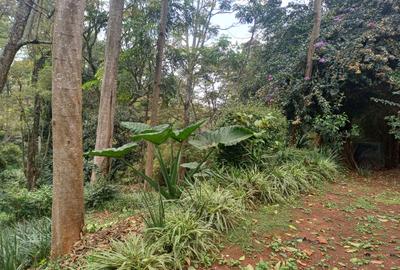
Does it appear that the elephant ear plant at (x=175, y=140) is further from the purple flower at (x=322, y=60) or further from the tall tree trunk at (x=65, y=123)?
the purple flower at (x=322, y=60)

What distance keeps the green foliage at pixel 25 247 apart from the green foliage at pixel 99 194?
1794mm

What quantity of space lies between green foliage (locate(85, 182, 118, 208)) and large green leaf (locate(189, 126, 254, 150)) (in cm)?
258

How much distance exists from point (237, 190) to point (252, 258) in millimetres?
1277

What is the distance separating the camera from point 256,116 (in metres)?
5.30

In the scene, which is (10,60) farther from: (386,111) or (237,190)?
(386,111)

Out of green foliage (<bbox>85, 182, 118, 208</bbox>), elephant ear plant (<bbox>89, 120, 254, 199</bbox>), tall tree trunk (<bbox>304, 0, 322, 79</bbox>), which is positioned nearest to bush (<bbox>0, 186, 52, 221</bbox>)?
Result: green foliage (<bbox>85, 182, 118, 208</bbox>)

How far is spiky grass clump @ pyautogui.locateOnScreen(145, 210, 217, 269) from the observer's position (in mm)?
2666

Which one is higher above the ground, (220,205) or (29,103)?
(29,103)

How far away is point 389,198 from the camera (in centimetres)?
497

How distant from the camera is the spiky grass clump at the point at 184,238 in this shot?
2.67 metres

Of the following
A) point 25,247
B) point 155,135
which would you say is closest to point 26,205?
point 25,247

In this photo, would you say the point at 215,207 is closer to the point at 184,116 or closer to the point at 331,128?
the point at 331,128

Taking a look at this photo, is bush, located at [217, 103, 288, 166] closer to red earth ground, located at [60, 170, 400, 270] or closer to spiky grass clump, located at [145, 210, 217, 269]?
red earth ground, located at [60, 170, 400, 270]

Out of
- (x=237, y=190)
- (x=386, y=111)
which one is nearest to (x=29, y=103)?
(x=237, y=190)
